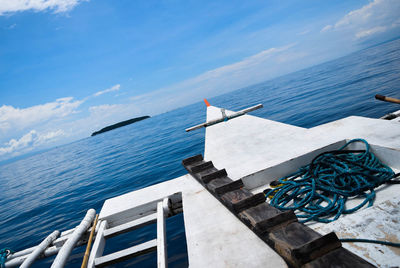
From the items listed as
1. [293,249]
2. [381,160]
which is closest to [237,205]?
[293,249]

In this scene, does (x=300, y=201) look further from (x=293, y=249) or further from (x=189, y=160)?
(x=189, y=160)

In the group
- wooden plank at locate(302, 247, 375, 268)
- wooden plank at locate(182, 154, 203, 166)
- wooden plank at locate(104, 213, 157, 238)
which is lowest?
wooden plank at locate(104, 213, 157, 238)

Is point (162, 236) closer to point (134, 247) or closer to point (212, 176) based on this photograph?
point (134, 247)

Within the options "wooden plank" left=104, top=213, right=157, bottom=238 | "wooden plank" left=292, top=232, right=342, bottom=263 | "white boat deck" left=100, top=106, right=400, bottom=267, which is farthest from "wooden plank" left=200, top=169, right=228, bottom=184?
"wooden plank" left=292, top=232, right=342, bottom=263

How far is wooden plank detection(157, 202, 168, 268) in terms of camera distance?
2420 mm

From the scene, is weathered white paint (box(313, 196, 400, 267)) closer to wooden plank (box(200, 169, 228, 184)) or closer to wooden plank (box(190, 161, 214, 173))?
wooden plank (box(200, 169, 228, 184))

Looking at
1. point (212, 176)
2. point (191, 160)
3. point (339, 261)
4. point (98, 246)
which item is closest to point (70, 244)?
point (98, 246)

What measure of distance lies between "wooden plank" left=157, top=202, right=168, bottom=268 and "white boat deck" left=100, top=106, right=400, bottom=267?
0.36 m

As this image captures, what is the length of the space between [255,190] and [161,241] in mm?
1626

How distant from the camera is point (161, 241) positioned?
9.14 ft

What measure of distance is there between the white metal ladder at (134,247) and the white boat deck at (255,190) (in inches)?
10.2

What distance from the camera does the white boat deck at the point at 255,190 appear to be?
191cm

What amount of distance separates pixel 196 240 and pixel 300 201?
55.6 inches

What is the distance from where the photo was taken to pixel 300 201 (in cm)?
275
